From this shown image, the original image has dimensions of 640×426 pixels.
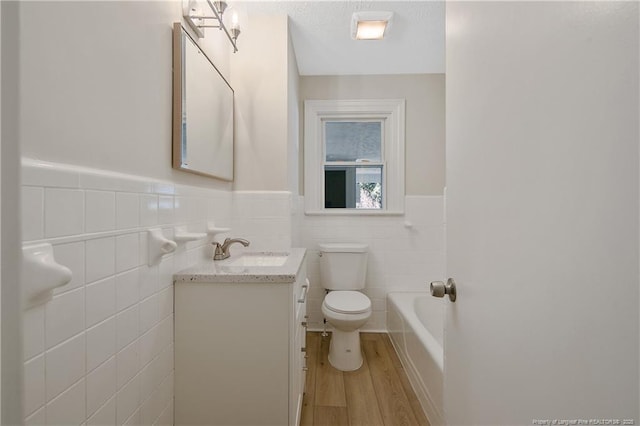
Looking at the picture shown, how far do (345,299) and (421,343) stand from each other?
0.61 m

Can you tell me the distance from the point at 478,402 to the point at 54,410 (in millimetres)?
952

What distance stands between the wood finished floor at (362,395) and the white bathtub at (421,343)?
0.08 m

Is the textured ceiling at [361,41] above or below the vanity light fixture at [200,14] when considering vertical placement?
above

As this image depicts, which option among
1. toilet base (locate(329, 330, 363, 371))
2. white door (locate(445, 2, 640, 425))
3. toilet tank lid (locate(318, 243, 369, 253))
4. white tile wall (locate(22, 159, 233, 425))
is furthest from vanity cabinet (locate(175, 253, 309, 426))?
toilet tank lid (locate(318, 243, 369, 253))

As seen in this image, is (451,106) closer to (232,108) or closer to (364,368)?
(232,108)

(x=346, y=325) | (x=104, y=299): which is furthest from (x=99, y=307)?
(x=346, y=325)

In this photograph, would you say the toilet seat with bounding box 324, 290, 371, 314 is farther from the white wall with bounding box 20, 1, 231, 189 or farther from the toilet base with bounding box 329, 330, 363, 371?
the white wall with bounding box 20, 1, 231, 189

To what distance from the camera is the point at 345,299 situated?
2.07 m

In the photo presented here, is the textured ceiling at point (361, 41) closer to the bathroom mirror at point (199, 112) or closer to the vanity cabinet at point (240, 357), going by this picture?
the bathroom mirror at point (199, 112)

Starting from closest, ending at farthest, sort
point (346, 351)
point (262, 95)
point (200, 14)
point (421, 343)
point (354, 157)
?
point (200, 14), point (421, 343), point (262, 95), point (346, 351), point (354, 157)

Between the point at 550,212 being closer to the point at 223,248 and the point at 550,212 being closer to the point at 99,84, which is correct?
the point at 99,84

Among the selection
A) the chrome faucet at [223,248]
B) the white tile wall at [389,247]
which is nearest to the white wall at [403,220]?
the white tile wall at [389,247]

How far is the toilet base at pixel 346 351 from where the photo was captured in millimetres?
1966

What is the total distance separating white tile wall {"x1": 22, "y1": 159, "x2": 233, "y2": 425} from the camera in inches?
23.0
